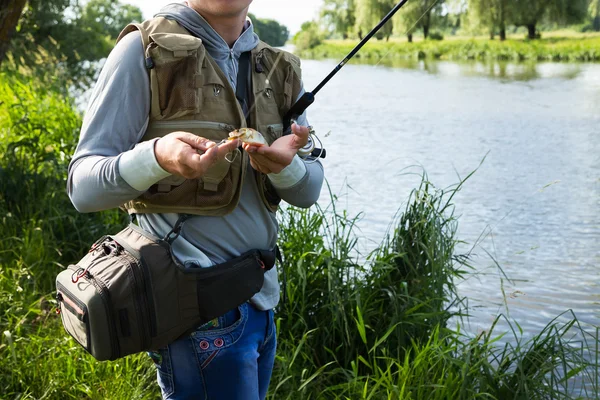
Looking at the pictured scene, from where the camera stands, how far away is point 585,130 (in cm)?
1023

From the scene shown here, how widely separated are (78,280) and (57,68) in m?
6.76

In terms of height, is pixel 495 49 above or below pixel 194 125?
below

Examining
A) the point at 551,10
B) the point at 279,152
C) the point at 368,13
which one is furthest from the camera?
the point at 368,13

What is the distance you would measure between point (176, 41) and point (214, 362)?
27.2 inches

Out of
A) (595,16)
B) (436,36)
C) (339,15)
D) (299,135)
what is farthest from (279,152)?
(339,15)

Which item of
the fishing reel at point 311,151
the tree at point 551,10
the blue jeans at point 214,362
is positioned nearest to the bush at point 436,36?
the tree at point 551,10

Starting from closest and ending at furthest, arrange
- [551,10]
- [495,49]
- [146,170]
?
[146,170], [551,10], [495,49]

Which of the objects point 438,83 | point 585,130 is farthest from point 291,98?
point 438,83

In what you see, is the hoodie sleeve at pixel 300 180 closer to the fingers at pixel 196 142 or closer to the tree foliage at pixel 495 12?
→ the fingers at pixel 196 142

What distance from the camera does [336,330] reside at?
3.40 meters

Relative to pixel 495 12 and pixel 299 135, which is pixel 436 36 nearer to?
pixel 495 12

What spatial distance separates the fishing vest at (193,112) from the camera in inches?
65.0

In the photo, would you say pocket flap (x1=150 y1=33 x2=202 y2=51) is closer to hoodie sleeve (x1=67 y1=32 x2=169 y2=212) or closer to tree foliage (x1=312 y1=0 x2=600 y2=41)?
hoodie sleeve (x1=67 y1=32 x2=169 y2=212)

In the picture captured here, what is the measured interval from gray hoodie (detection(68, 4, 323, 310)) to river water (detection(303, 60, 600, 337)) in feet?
6.10
